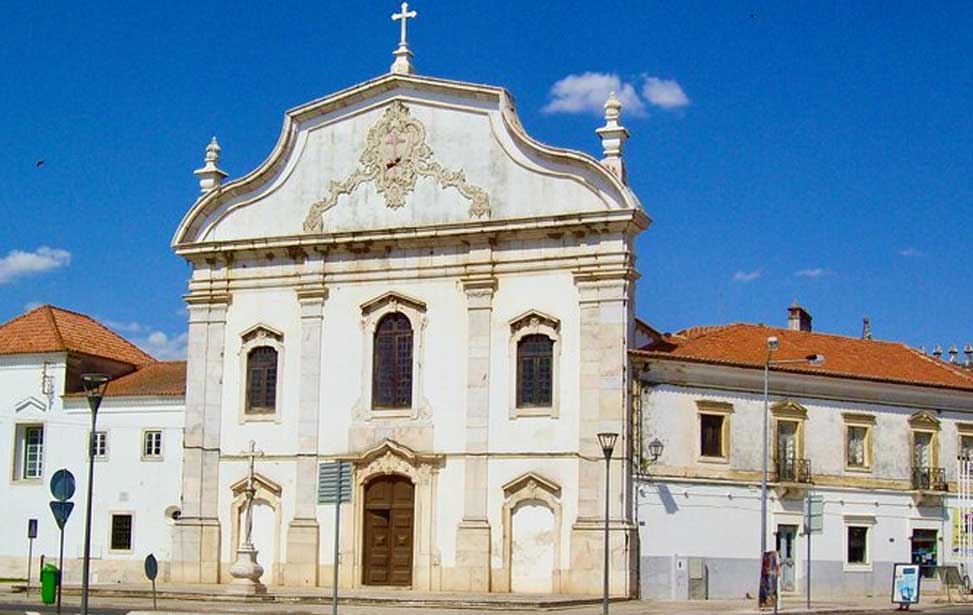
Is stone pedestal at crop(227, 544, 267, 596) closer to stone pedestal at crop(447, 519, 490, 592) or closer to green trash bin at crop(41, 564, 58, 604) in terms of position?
green trash bin at crop(41, 564, 58, 604)

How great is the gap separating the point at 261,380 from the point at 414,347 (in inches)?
191

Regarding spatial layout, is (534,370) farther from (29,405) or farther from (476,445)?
(29,405)

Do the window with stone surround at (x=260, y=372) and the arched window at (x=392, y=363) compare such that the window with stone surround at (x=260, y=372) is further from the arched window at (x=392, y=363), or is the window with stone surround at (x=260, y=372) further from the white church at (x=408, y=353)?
the arched window at (x=392, y=363)

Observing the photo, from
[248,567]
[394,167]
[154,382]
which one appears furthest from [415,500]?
[154,382]

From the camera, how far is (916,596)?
35.2m

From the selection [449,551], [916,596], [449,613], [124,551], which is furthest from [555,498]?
[124,551]

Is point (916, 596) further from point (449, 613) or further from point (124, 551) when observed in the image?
point (124, 551)

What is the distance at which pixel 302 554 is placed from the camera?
39.5 metres

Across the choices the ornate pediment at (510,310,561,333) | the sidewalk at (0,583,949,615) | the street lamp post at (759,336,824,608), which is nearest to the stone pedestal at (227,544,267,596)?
the sidewalk at (0,583,949,615)

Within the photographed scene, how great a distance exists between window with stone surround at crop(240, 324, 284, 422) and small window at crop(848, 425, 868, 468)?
15944 millimetres

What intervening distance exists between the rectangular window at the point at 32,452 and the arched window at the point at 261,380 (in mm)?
8919

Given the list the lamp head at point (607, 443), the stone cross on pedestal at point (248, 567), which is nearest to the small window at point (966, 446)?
the lamp head at point (607, 443)

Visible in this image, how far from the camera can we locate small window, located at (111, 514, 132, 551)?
44.6 meters

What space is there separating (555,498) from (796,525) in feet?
24.6
